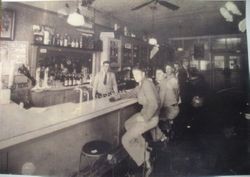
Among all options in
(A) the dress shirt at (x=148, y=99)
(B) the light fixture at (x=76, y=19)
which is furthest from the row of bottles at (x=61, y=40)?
(A) the dress shirt at (x=148, y=99)

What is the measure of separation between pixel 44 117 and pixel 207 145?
51.6 inches

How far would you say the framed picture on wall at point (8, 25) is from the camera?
217cm

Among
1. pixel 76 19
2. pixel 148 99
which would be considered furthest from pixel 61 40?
pixel 148 99

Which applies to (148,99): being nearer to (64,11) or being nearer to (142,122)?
(142,122)

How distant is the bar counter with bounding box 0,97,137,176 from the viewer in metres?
2.03

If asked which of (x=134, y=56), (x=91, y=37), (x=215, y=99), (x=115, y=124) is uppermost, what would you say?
(x=91, y=37)

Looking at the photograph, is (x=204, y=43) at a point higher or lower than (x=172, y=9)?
lower

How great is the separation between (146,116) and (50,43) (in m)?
1.00

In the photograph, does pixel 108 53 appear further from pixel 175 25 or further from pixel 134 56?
pixel 175 25

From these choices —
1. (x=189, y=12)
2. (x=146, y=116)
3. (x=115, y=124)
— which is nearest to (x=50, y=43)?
(x=115, y=124)

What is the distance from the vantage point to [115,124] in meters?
2.20

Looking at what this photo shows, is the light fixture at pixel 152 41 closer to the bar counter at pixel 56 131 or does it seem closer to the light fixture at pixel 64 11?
the bar counter at pixel 56 131

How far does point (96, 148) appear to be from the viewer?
212cm

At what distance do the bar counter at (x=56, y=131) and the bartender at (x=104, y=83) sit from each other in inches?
2.3
